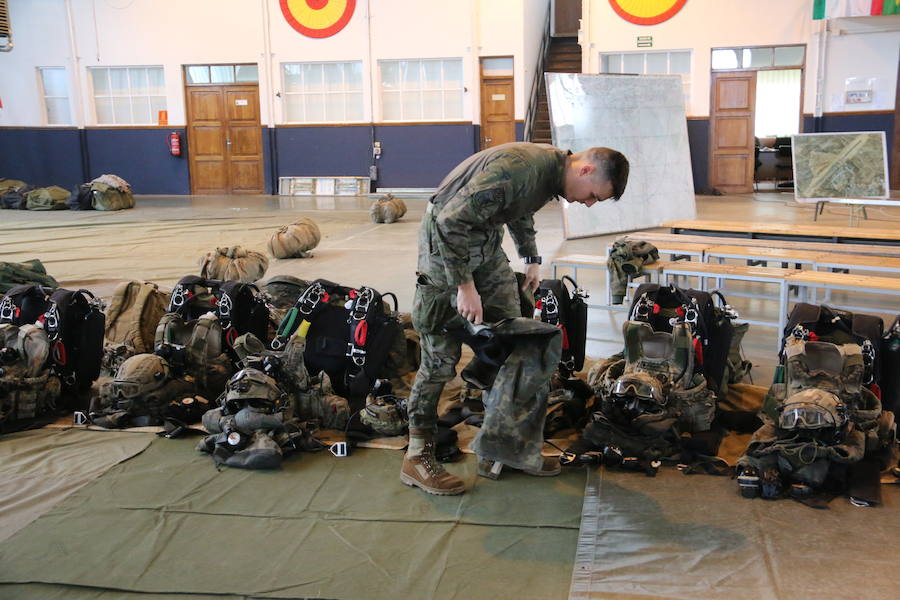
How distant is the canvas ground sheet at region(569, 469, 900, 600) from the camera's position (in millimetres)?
2379

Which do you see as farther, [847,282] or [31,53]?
[31,53]

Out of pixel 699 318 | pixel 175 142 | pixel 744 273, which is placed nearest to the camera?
pixel 699 318

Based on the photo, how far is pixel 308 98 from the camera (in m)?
16.2

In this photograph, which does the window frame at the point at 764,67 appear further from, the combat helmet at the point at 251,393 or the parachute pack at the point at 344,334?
the combat helmet at the point at 251,393

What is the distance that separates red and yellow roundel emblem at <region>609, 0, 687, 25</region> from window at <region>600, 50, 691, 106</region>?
58cm

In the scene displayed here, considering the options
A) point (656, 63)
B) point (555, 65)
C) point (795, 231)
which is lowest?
point (795, 231)

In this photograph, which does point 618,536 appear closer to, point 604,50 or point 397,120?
point 604,50

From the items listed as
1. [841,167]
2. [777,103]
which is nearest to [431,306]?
[841,167]

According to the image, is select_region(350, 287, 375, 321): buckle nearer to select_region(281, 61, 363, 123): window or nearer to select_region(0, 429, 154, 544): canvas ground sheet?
select_region(0, 429, 154, 544): canvas ground sheet

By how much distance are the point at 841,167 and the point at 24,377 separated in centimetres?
902

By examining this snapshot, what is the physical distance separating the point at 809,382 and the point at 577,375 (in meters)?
1.43

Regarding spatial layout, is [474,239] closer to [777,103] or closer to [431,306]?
[431,306]

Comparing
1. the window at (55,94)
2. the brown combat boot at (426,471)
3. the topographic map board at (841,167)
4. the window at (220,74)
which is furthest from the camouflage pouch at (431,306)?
the window at (55,94)

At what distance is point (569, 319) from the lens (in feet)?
13.3
